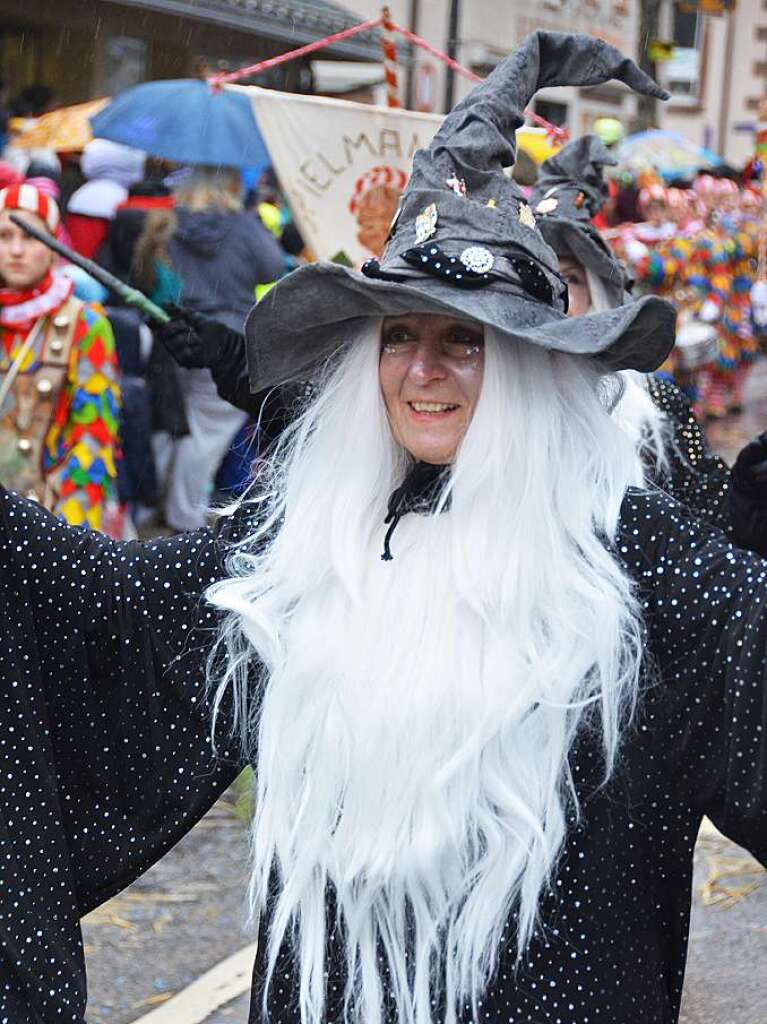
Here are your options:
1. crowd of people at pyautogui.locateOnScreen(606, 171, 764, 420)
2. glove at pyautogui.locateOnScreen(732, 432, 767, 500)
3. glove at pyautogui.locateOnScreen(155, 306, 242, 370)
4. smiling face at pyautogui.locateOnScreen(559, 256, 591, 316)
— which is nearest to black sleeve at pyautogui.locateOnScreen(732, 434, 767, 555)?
glove at pyautogui.locateOnScreen(732, 432, 767, 500)

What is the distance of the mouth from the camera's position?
2.10 m

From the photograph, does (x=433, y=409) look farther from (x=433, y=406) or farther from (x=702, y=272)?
(x=702, y=272)

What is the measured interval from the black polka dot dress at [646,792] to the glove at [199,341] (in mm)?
1891

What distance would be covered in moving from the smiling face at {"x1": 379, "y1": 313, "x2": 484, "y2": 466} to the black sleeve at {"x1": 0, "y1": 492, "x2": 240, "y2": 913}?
357 millimetres

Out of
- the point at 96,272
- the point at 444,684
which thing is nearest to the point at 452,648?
the point at 444,684

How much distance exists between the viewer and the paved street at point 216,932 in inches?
142

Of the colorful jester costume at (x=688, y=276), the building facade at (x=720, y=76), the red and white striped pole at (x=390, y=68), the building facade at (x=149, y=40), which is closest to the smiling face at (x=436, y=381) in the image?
the red and white striped pole at (x=390, y=68)

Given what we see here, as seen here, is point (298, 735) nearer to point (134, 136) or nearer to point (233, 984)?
point (233, 984)

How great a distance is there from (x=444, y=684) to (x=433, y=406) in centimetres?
37

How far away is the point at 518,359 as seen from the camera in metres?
2.06

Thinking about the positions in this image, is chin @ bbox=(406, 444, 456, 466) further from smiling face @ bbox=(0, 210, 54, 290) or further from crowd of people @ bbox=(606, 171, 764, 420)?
crowd of people @ bbox=(606, 171, 764, 420)

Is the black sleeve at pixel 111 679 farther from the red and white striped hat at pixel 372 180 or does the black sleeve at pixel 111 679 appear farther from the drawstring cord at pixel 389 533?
the red and white striped hat at pixel 372 180

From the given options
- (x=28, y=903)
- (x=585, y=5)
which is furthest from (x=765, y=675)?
(x=585, y=5)

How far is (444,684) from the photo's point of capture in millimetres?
2008
